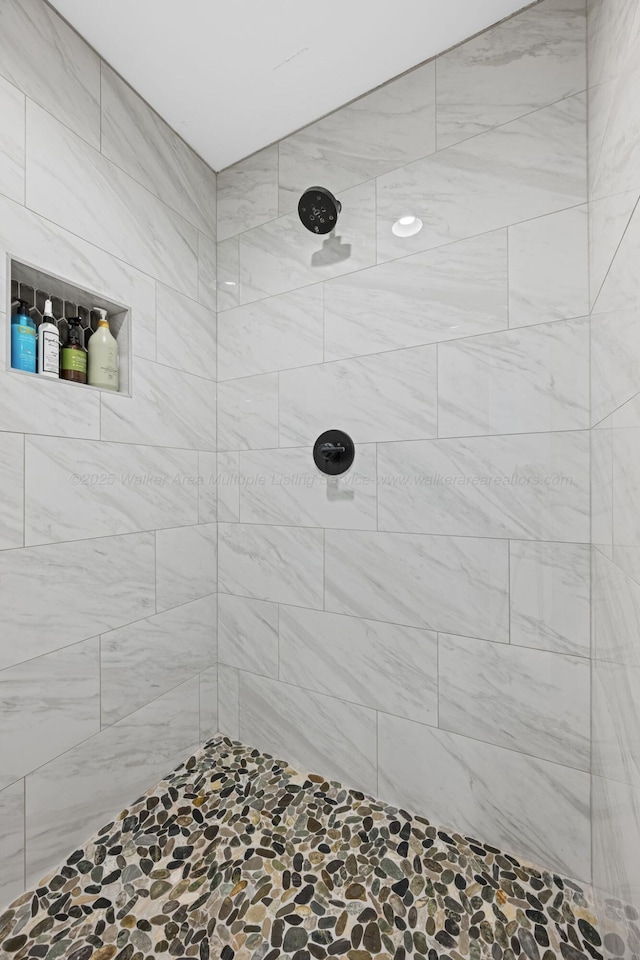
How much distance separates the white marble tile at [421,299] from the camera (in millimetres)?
1224

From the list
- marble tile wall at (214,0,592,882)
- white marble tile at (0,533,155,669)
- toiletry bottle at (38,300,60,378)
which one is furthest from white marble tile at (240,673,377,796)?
toiletry bottle at (38,300,60,378)

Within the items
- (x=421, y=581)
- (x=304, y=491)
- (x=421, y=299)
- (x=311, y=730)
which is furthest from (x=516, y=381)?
(x=311, y=730)

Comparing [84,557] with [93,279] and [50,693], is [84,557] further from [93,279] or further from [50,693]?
[93,279]

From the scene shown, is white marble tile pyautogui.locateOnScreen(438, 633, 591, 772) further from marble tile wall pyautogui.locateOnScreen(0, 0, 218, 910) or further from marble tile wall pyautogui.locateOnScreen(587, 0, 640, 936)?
marble tile wall pyautogui.locateOnScreen(0, 0, 218, 910)

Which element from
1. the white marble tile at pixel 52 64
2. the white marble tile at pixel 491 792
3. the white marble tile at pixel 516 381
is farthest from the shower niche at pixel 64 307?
the white marble tile at pixel 491 792

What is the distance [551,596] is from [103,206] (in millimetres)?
1675

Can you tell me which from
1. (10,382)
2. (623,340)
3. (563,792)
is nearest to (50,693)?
(10,382)

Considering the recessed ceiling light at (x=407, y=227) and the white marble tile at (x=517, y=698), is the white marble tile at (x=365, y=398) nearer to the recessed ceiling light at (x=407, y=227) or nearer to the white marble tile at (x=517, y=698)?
the recessed ceiling light at (x=407, y=227)

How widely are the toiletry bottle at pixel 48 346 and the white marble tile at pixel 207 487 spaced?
1.92ft

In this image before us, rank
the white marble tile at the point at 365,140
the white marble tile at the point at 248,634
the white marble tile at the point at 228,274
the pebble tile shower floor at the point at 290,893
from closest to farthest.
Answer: the pebble tile shower floor at the point at 290,893 → the white marble tile at the point at 365,140 → the white marble tile at the point at 248,634 → the white marble tile at the point at 228,274

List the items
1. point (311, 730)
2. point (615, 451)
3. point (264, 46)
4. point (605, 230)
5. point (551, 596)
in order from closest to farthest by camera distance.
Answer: point (615, 451) → point (605, 230) → point (551, 596) → point (264, 46) → point (311, 730)

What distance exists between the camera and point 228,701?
5.62 feet

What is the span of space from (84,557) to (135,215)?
42.5 inches

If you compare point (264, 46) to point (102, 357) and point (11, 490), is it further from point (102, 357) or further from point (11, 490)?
point (11, 490)
